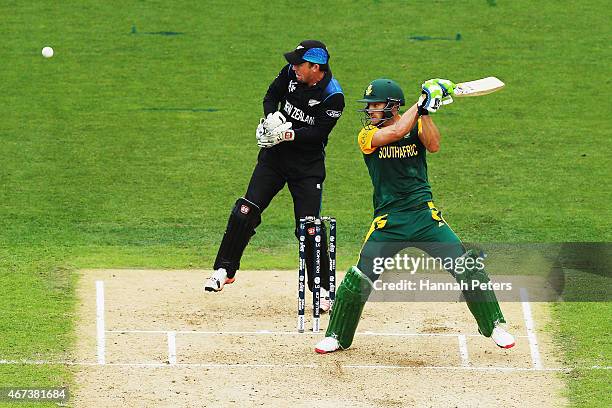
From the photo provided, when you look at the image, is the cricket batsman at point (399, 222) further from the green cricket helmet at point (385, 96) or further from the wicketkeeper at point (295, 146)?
the wicketkeeper at point (295, 146)


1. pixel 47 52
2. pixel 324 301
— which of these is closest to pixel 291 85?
pixel 324 301

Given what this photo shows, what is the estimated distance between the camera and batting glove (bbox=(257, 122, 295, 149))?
12.4 meters

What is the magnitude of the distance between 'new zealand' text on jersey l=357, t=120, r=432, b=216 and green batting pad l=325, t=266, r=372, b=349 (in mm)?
609

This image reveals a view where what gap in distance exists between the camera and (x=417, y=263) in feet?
46.4

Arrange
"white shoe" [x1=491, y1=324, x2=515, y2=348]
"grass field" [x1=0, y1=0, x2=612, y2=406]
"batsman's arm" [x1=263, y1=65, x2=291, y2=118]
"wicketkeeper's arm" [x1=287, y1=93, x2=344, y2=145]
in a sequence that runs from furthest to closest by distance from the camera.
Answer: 1. "grass field" [x1=0, y1=0, x2=612, y2=406]
2. "batsman's arm" [x1=263, y1=65, x2=291, y2=118]
3. "wicketkeeper's arm" [x1=287, y1=93, x2=344, y2=145]
4. "white shoe" [x1=491, y1=324, x2=515, y2=348]

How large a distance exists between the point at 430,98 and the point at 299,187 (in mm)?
2107

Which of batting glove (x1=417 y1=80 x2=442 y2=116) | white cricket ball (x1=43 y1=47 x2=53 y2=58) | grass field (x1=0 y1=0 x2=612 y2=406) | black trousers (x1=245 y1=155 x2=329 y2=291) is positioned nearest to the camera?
batting glove (x1=417 y1=80 x2=442 y2=116)

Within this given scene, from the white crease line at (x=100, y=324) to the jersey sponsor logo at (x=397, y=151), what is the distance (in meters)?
2.85

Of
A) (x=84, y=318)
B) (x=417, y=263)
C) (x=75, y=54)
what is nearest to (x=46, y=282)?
(x=84, y=318)

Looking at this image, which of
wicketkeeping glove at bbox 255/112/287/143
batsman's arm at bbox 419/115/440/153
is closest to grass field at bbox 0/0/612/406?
batsman's arm at bbox 419/115/440/153

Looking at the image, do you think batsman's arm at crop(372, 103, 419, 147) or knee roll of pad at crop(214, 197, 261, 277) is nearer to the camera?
batsman's arm at crop(372, 103, 419, 147)

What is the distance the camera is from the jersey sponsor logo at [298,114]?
41.5 feet

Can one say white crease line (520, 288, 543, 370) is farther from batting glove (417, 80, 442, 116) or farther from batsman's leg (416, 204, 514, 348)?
batting glove (417, 80, 442, 116)

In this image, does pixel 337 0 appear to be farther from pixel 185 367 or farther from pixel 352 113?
pixel 185 367
